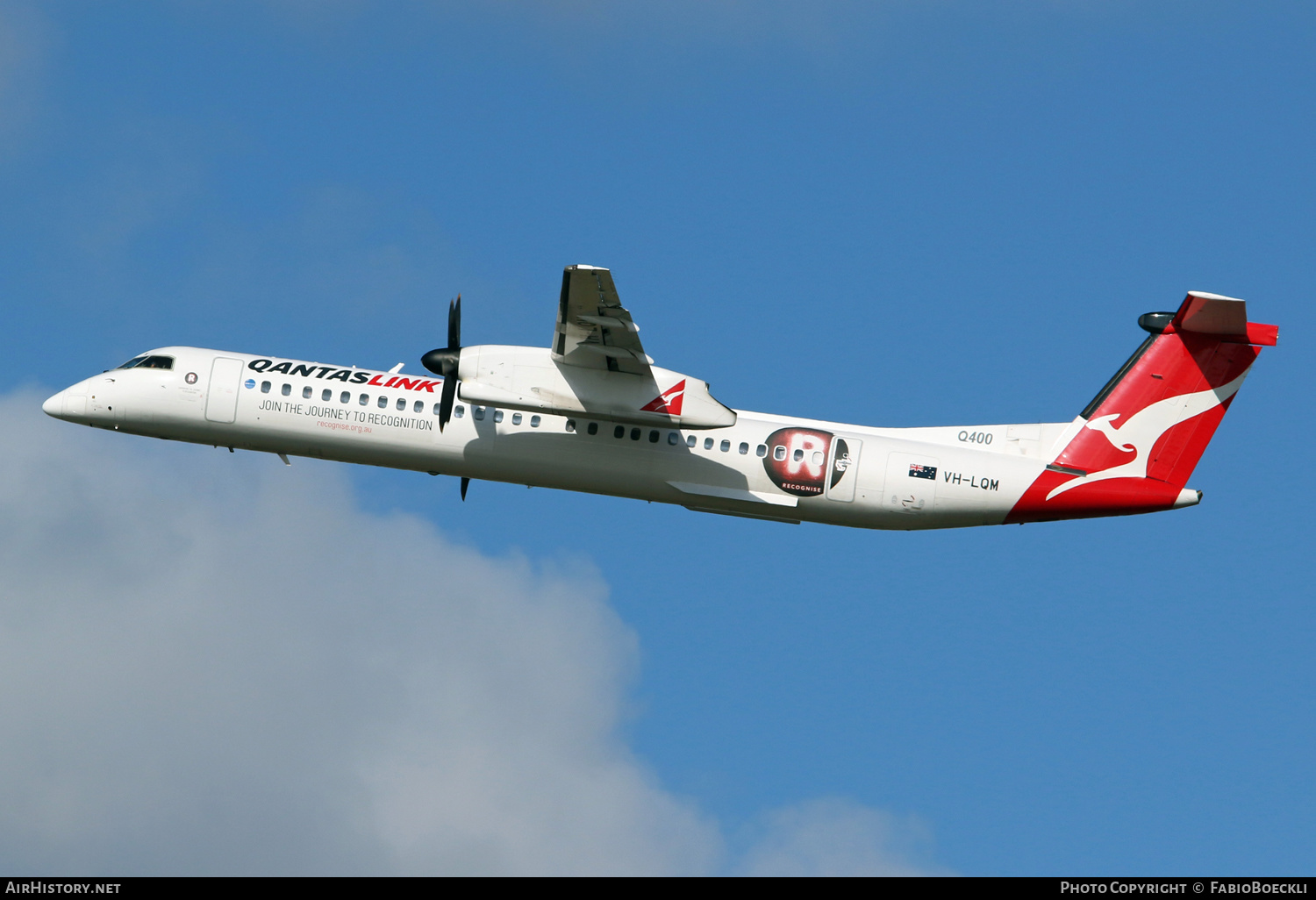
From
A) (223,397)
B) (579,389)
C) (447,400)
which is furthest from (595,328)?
(223,397)

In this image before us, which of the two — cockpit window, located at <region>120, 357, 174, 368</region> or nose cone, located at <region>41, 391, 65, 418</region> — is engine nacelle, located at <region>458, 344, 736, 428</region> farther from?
nose cone, located at <region>41, 391, 65, 418</region>

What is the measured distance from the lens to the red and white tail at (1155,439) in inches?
1018

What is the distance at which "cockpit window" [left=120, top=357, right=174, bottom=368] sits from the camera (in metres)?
26.9

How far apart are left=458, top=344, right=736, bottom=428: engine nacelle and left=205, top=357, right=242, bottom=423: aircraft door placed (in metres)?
5.07

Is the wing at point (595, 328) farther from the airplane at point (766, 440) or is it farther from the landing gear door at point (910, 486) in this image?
the landing gear door at point (910, 486)

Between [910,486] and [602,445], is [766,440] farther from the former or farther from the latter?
[602,445]

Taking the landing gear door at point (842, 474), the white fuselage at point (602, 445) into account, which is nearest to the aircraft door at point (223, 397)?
the white fuselage at point (602, 445)

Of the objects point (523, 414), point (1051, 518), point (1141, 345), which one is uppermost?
point (1141, 345)

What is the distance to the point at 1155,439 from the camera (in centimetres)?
2609

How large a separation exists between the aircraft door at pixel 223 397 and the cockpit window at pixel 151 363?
109cm
